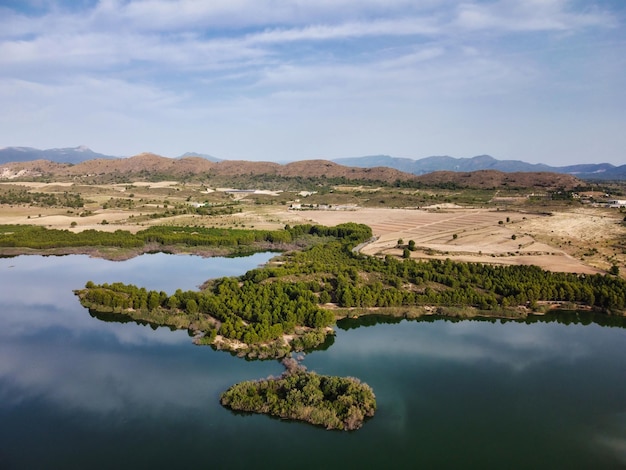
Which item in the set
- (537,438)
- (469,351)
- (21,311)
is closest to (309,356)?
(469,351)

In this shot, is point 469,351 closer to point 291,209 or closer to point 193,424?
point 193,424

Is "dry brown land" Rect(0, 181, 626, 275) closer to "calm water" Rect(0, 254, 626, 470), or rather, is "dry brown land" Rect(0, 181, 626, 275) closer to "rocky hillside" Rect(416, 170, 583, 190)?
"calm water" Rect(0, 254, 626, 470)

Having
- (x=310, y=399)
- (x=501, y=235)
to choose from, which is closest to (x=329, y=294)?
(x=310, y=399)

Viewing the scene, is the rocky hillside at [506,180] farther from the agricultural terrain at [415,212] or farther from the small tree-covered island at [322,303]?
the small tree-covered island at [322,303]

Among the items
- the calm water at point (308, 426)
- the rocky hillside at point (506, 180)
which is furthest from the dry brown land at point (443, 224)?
the rocky hillside at point (506, 180)

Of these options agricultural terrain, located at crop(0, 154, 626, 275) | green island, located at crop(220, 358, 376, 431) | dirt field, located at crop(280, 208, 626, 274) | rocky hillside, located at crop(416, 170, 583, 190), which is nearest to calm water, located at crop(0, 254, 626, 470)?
green island, located at crop(220, 358, 376, 431)
